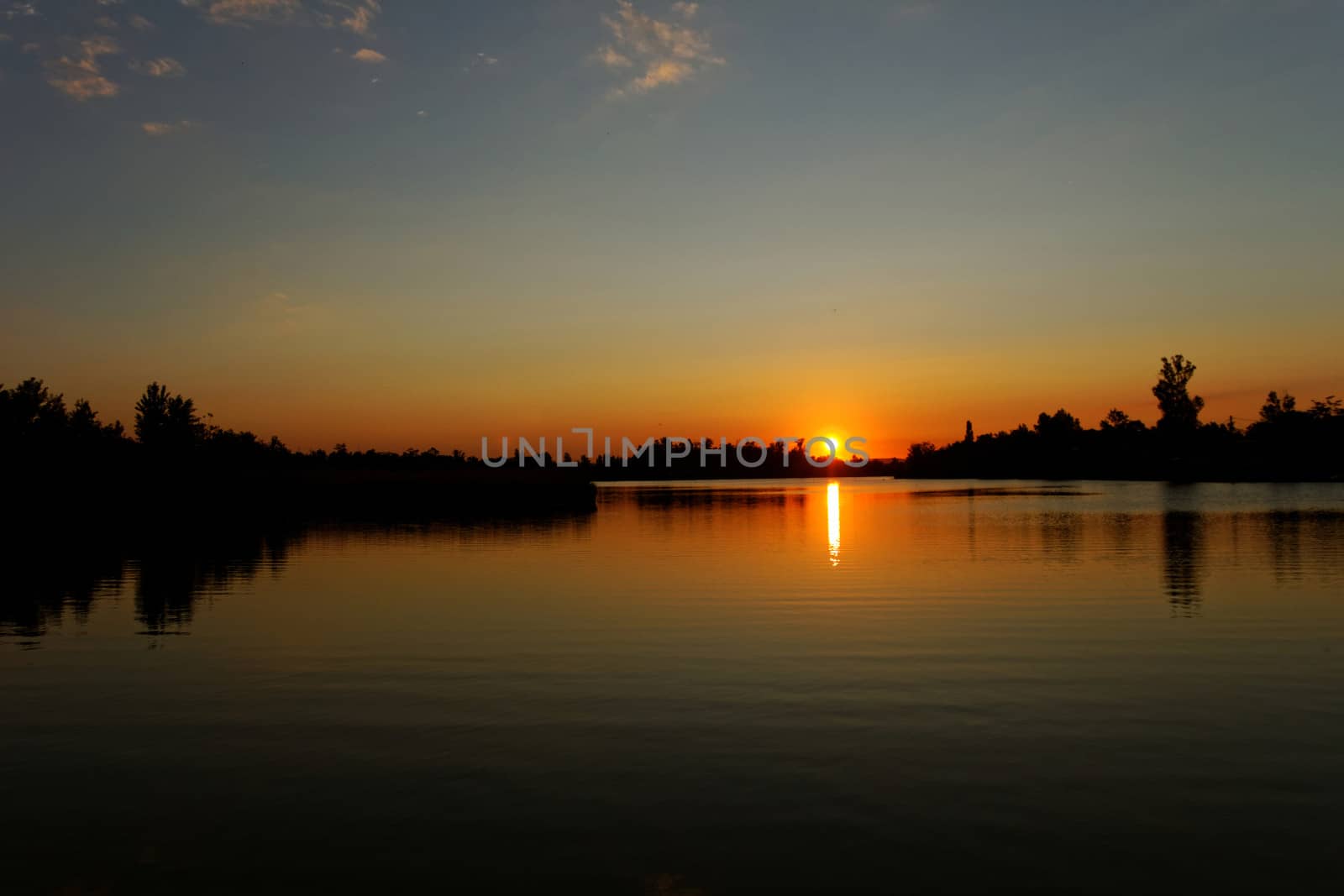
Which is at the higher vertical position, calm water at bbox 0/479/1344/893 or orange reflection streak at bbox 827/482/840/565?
calm water at bbox 0/479/1344/893

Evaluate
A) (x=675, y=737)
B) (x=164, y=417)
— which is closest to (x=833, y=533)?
(x=675, y=737)

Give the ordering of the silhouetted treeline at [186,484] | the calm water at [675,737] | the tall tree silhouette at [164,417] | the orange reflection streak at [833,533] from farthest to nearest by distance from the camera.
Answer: the tall tree silhouette at [164,417], the silhouetted treeline at [186,484], the orange reflection streak at [833,533], the calm water at [675,737]

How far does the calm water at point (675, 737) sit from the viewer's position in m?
9.16

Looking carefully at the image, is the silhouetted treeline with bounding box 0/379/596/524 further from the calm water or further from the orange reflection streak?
the calm water

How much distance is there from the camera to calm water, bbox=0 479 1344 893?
916 centimetres

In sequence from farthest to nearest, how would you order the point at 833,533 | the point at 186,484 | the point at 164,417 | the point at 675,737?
the point at 164,417 → the point at 186,484 → the point at 833,533 → the point at 675,737

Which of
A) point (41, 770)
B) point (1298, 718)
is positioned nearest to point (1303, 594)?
point (1298, 718)

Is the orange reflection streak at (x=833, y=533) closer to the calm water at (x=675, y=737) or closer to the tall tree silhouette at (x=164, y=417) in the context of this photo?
the calm water at (x=675, y=737)

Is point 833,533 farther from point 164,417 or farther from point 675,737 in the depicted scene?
point 164,417

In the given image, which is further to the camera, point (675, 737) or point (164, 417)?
point (164, 417)

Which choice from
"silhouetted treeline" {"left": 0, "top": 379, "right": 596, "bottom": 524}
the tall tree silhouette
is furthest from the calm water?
the tall tree silhouette

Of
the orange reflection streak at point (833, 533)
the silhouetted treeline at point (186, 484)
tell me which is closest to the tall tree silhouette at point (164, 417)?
the silhouetted treeline at point (186, 484)

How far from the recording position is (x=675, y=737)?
525 inches

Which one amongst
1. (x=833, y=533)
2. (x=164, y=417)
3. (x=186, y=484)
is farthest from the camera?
(x=164, y=417)
